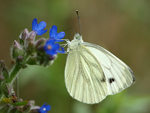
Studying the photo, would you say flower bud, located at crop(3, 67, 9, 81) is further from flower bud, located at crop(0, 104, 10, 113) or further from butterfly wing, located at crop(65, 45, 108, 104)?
butterfly wing, located at crop(65, 45, 108, 104)

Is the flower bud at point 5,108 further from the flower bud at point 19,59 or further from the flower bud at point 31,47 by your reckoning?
the flower bud at point 31,47

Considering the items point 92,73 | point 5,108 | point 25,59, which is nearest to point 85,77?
point 92,73

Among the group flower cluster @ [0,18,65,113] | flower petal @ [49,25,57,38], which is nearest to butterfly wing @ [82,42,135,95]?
flower petal @ [49,25,57,38]

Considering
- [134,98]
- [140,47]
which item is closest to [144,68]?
[140,47]

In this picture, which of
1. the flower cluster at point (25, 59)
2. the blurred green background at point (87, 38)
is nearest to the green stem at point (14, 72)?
the flower cluster at point (25, 59)

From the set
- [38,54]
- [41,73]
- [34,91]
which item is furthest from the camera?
[34,91]

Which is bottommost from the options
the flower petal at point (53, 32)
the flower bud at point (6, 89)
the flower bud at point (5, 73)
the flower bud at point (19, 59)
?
the flower bud at point (6, 89)

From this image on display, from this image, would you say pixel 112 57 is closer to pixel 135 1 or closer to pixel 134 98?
pixel 134 98
